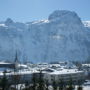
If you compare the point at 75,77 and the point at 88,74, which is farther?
the point at 88,74

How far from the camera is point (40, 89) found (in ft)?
136

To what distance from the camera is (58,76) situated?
273ft

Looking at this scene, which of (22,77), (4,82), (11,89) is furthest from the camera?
(22,77)

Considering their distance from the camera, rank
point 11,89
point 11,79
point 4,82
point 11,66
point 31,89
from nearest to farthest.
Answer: point 4,82
point 31,89
point 11,89
point 11,79
point 11,66

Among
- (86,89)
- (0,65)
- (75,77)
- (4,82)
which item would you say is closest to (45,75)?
(75,77)

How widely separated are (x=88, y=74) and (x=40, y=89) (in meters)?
55.3

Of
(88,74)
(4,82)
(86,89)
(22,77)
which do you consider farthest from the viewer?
(88,74)

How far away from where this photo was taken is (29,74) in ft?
276

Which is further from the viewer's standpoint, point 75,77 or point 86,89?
point 75,77

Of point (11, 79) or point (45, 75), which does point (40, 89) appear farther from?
point (45, 75)

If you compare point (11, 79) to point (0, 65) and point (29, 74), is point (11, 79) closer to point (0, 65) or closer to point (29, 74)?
point (29, 74)

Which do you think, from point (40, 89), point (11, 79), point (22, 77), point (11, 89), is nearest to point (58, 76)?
point (22, 77)

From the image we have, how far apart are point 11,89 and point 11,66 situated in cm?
5960

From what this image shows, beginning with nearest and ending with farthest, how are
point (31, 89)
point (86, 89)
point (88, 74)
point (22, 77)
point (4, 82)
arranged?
1. point (4, 82)
2. point (31, 89)
3. point (86, 89)
4. point (22, 77)
5. point (88, 74)
